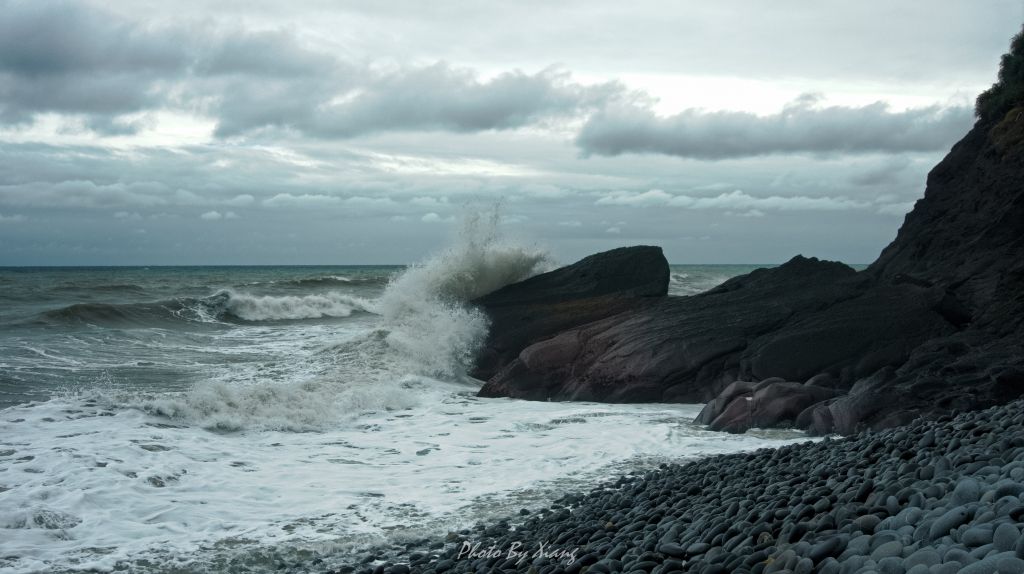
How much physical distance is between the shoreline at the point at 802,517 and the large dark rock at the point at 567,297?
817cm

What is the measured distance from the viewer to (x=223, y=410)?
10875 millimetres

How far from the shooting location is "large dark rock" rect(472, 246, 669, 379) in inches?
620

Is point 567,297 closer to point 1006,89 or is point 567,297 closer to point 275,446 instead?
point 275,446

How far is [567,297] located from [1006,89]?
904 cm

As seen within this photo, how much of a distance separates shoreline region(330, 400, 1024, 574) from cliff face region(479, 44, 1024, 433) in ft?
7.58

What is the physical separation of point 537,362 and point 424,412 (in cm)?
244

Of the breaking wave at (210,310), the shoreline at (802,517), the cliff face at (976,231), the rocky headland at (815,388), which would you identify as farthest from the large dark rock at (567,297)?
the breaking wave at (210,310)

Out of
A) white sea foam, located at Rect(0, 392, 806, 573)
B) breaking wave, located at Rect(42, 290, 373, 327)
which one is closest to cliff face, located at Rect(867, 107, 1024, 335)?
white sea foam, located at Rect(0, 392, 806, 573)

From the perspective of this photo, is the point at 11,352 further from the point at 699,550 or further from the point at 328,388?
the point at 699,550

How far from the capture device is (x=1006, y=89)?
606 inches

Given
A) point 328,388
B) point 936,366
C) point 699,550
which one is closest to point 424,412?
point 328,388

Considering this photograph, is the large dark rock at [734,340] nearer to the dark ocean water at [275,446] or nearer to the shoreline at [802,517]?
the dark ocean water at [275,446]

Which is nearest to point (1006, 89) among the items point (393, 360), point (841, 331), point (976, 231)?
point (976, 231)

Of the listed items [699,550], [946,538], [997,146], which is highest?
[997,146]
